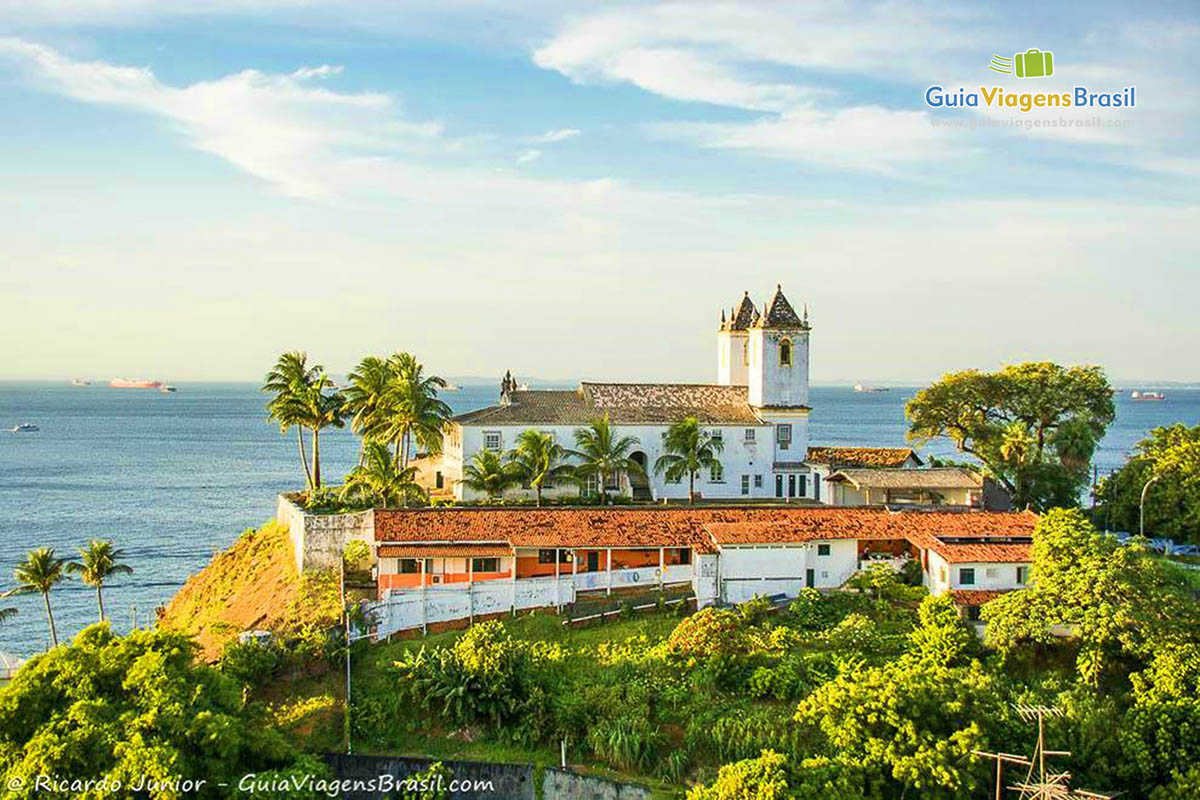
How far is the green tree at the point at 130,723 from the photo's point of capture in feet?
72.8

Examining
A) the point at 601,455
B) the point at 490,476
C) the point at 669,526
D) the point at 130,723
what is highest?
the point at 601,455

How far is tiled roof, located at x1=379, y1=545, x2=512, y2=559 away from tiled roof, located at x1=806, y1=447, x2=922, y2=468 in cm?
2317

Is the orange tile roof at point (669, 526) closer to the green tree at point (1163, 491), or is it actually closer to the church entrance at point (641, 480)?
the church entrance at point (641, 480)

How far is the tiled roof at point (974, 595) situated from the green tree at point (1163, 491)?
652 inches

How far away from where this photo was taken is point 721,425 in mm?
59344

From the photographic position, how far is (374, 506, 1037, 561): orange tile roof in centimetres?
4203

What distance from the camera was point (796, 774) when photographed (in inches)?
995

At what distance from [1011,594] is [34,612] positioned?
4971cm

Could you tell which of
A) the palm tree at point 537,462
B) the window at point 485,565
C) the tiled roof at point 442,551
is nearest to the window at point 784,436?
the palm tree at point 537,462

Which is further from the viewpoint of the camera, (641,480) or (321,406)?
(641,480)

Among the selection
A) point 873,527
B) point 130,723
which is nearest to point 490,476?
point 873,527

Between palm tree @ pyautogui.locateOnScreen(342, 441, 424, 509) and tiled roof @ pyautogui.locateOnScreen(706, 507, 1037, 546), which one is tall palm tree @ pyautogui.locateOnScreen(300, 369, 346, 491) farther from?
tiled roof @ pyautogui.locateOnScreen(706, 507, 1037, 546)

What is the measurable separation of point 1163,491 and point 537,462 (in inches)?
1212

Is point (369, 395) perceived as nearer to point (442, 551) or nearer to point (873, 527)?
point (442, 551)
